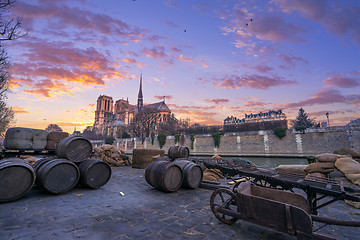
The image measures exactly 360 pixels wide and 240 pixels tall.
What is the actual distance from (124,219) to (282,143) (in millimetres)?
33163

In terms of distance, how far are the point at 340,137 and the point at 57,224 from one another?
35.4 m

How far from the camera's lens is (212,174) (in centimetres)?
848

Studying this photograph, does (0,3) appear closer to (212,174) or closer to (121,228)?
(121,228)

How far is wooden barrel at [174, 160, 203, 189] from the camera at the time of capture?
6.18 meters

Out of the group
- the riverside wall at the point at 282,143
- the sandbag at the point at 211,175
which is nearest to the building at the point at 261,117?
the riverside wall at the point at 282,143

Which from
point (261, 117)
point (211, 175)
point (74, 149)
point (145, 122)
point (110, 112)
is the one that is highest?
point (110, 112)

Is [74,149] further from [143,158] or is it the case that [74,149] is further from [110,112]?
[110,112]

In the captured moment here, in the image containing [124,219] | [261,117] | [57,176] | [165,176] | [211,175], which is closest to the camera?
[124,219]

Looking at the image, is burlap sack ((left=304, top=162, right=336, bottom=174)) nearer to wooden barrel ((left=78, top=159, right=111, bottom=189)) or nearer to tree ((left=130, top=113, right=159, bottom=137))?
wooden barrel ((left=78, top=159, right=111, bottom=189))

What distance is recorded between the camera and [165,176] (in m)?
5.65

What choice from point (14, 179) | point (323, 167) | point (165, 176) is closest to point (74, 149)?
point (14, 179)

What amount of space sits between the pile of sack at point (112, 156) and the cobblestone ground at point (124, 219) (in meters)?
7.79

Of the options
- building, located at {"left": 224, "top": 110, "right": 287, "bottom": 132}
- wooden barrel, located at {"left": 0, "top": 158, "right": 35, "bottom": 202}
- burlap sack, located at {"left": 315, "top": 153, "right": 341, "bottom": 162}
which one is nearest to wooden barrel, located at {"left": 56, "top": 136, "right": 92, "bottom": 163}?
wooden barrel, located at {"left": 0, "top": 158, "right": 35, "bottom": 202}

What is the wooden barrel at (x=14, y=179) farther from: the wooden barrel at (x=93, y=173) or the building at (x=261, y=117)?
the building at (x=261, y=117)
